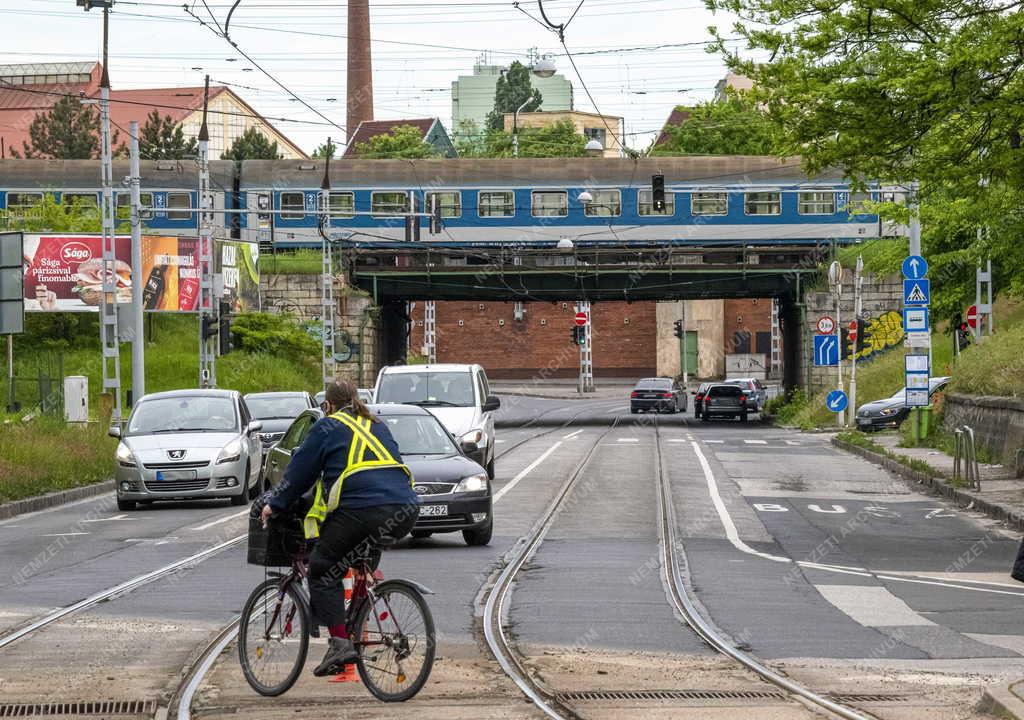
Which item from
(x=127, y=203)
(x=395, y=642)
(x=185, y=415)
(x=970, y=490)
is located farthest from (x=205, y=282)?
(x=395, y=642)

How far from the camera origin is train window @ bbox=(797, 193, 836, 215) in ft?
172

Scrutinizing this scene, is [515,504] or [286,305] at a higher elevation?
[286,305]

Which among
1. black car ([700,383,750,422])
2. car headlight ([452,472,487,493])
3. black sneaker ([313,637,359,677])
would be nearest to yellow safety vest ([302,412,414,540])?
black sneaker ([313,637,359,677])

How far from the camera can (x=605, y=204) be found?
173ft

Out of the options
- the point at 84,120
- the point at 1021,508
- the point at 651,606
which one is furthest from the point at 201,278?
the point at 84,120

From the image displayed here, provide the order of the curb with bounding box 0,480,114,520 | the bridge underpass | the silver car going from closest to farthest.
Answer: the silver car → the curb with bounding box 0,480,114,520 → the bridge underpass

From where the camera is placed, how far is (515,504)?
22203 millimetres

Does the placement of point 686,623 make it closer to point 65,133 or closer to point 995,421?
point 995,421

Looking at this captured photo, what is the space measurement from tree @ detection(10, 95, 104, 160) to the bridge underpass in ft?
145

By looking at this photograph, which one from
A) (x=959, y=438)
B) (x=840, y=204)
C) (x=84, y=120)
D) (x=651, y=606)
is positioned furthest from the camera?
(x=84, y=120)

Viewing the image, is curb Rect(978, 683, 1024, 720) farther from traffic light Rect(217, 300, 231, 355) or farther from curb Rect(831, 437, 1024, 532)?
traffic light Rect(217, 300, 231, 355)

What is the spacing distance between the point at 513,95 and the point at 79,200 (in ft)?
248

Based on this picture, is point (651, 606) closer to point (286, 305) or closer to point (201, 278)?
point (201, 278)

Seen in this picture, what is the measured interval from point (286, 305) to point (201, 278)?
2146 centimetres
